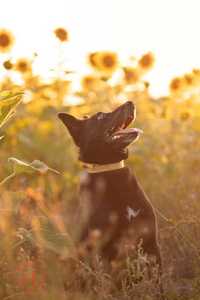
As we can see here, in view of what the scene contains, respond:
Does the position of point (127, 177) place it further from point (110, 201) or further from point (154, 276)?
point (154, 276)

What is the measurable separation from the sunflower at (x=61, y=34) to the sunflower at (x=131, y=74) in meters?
0.74

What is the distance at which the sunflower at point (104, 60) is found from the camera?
803 centimetres

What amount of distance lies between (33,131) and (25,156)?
0.29m

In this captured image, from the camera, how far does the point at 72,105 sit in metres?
8.35

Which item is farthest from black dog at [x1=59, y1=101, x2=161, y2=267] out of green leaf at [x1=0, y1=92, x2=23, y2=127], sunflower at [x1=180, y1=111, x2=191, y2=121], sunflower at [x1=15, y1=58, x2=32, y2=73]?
sunflower at [x1=180, y1=111, x2=191, y2=121]

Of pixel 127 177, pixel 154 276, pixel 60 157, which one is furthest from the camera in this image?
pixel 60 157

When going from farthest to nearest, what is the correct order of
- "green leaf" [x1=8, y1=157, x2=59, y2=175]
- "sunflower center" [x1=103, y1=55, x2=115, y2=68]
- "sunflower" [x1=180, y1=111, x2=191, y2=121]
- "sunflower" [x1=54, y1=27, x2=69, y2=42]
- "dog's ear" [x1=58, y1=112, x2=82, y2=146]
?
"sunflower" [x1=180, y1=111, x2=191, y2=121]
"sunflower center" [x1=103, y1=55, x2=115, y2=68]
"sunflower" [x1=54, y1=27, x2=69, y2=42]
"dog's ear" [x1=58, y1=112, x2=82, y2=146]
"green leaf" [x1=8, y1=157, x2=59, y2=175]

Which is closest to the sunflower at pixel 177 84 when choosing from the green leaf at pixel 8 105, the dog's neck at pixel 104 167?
the dog's neck at pixel 104 167

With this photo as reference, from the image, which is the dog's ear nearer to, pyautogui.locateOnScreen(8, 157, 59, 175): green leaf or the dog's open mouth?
the dog's open mouth

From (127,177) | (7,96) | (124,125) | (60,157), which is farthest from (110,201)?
(60,157)

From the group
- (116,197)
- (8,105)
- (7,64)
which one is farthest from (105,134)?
(7,64)

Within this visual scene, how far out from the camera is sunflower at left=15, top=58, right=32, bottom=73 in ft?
25.7

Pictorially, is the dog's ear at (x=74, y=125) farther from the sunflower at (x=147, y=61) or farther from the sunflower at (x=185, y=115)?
the sunflower at (x=185, y=115)

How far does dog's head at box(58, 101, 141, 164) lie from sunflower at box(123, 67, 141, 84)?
3.00 m
